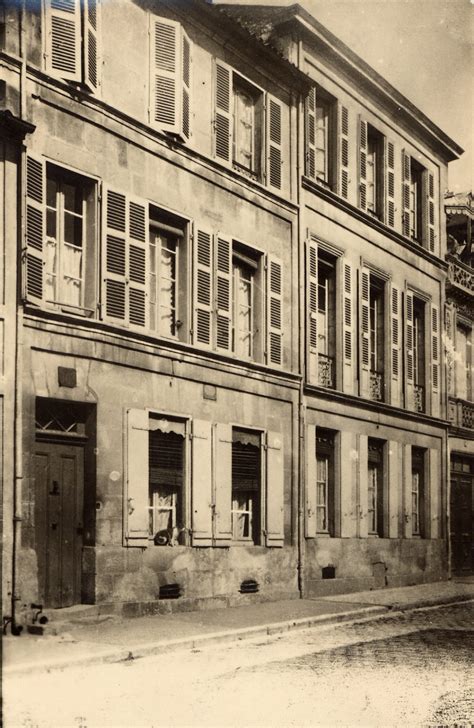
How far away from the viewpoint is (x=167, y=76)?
15234 millimetres

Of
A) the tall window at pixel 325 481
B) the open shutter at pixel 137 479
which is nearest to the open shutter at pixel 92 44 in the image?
the open shutter at pixel 137 479

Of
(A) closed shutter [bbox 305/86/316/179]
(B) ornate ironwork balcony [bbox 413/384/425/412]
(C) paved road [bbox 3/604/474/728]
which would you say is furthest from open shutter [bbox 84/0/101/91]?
(B) ornate ironwork balcony [bbox 413/384/425/412]

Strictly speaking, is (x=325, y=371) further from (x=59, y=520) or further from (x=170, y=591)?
(x=59, y=520)

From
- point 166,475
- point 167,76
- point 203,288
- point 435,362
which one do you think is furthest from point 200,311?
point 435,362

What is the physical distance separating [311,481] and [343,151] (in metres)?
6.81

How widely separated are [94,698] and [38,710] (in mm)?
736

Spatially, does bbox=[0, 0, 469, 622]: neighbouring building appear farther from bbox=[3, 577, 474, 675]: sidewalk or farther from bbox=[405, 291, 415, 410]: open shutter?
bbox=[3, 577, 474, 675]: sidewalk

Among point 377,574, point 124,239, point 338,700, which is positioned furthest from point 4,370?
point 377,574

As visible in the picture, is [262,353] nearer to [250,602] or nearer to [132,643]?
[250,602]

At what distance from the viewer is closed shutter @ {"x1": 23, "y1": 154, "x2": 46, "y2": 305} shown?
12414 millimetres

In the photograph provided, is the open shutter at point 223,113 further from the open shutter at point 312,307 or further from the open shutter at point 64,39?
the open shutter at point 64,39

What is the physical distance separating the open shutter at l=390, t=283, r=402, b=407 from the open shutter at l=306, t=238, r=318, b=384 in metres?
3.73

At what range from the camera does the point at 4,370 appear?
1198cm

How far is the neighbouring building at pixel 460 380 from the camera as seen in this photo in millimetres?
26172
